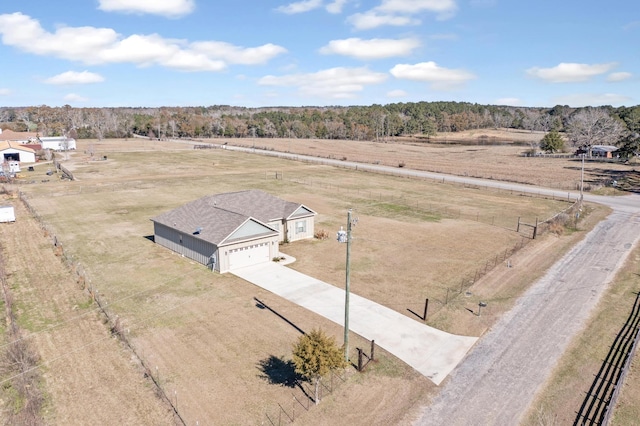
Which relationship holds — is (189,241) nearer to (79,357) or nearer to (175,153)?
(79,357)

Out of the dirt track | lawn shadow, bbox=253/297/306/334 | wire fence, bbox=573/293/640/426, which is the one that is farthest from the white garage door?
wire fence, bbox=573/293/640/426

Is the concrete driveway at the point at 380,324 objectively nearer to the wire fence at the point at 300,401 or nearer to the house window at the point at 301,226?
the wire fence at the point at 300,401

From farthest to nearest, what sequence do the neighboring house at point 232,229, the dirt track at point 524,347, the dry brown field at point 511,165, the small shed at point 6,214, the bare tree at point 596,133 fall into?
the bare tree at point 596,133 → the dry brown field at point 511,165 → the small shed at point 6,214 → the neighboring house at point 232,229 → the dirt track at point 524,347

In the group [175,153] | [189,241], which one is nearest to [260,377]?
[189,241]

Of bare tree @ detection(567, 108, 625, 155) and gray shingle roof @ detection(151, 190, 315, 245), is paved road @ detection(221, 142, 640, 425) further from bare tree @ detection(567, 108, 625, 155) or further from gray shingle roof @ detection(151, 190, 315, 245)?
bare tree @ detection(567, 108, 625, 155)

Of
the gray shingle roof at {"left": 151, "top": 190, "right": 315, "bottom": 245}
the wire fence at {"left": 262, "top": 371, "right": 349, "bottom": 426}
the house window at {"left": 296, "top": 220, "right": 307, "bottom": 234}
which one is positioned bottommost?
the wire fence at {"left": 262, "top": 371, "right": 349, "bottom": 426}

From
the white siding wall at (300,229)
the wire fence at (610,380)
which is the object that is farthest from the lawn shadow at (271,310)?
the wire fence at (610,380)
